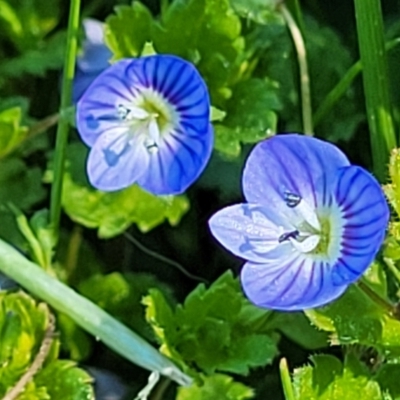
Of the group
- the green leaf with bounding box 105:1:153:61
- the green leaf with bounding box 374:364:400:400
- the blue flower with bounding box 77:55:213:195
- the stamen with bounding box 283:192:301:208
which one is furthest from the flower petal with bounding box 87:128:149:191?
the green leaf with bounding box 374:364:400:400

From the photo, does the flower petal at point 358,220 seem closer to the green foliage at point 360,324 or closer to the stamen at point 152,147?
the green foliage at point 360,324

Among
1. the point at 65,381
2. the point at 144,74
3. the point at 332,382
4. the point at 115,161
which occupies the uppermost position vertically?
the point at 144,74

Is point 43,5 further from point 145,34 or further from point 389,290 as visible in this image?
point 389,290

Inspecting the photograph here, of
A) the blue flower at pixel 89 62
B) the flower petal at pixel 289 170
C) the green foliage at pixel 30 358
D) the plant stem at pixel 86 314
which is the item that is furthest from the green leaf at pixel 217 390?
the blue flower at pixel 89 62

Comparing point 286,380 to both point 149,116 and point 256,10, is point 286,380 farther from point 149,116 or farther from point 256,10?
point 256,10

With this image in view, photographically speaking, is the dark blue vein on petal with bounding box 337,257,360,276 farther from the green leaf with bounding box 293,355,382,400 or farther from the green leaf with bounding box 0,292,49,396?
the green leaf with bounding box 0,292,49,396

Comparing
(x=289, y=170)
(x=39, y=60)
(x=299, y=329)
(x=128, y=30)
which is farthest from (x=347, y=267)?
(x=39, y=60)
